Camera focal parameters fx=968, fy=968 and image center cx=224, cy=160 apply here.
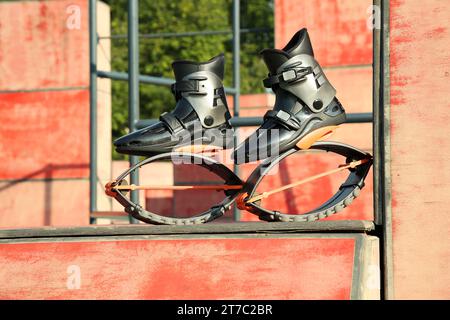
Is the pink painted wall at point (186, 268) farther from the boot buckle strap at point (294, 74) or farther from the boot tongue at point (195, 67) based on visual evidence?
the boot tongue at point (195, 67)

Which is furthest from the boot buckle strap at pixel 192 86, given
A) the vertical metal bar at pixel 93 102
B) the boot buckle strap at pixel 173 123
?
the vertical metal bar at pixel 93 102

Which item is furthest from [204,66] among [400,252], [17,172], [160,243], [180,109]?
[17,172]

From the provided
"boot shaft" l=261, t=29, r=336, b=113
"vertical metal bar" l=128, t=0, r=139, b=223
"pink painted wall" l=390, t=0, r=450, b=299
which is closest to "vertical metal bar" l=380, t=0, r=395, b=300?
"pink painted wall" l=390, t=0, r=450, b=299

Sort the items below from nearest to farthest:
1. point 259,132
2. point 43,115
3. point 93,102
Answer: point 259,132 < point 93,102 < point 43,115

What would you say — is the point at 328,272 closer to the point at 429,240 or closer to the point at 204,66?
the point at 429,240

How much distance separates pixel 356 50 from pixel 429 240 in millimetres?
6497

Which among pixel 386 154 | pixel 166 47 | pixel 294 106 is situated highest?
pixel 166 47

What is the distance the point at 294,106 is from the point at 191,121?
625 millimetres

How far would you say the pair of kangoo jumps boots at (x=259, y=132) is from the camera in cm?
499

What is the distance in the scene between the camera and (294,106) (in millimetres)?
5016

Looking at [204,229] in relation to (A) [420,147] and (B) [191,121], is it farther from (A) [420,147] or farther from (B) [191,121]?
(A) [420,147]

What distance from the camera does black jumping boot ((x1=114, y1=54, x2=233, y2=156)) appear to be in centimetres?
525

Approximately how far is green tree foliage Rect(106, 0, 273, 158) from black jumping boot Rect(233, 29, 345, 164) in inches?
799

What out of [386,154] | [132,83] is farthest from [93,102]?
[386,154]
